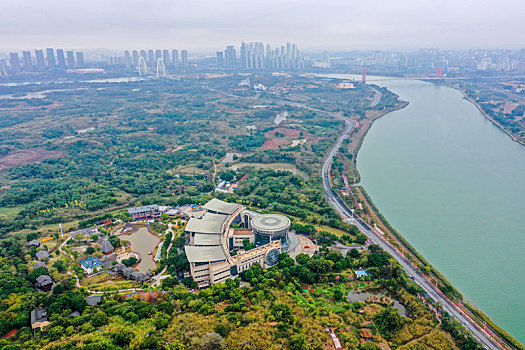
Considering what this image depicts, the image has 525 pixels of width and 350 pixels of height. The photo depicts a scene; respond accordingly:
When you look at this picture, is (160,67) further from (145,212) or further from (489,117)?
(145,212)

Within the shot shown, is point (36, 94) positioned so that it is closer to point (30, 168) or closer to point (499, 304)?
point (30, 168)

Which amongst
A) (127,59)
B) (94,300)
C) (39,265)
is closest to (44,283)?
(39,265)

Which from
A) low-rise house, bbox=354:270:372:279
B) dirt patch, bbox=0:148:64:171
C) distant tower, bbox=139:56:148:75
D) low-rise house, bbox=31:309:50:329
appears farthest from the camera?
distant tower, bbox=139:56:148:75

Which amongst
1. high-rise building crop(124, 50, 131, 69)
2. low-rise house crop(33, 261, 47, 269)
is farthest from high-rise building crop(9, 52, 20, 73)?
low-rise house crop(33, 261, 47, 269)

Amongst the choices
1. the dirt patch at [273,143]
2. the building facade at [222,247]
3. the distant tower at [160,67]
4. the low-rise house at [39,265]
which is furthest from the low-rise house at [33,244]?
the distant tower at [160,67]

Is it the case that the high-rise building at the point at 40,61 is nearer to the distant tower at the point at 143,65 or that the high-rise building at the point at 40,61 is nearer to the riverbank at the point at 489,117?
the distant tower at the point at 143,65

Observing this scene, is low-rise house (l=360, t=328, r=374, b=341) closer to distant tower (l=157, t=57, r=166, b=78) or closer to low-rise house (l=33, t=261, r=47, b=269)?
low-rise house (l=33, t=261, r=47, b=269)

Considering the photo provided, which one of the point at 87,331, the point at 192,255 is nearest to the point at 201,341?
the point at 87,331
